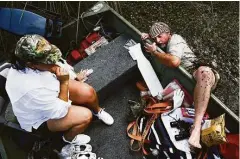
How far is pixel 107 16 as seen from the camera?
15.1 ft

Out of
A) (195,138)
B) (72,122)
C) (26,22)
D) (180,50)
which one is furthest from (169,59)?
(26,22)

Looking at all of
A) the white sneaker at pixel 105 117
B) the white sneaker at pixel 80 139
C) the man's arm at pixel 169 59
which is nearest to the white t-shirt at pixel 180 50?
the man's arm at pixel 169 59

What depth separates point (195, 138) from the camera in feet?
11.4

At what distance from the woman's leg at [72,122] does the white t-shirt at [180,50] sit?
0.99 meters

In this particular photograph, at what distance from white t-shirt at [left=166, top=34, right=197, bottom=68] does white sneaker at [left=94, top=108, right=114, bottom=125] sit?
2.84ft

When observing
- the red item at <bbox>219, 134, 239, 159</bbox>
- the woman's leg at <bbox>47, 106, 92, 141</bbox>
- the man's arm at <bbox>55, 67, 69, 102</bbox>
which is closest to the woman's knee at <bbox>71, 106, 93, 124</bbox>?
the woman's leg at <bbox>47, 106, 92, 141</bbox>

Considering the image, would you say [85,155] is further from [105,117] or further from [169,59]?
[169,59]

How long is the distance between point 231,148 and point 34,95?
5.55 feet

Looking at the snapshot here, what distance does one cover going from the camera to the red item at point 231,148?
134 inches

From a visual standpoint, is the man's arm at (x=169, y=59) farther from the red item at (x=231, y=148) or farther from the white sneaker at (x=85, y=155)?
the white sneaker at (x=85, y=155)

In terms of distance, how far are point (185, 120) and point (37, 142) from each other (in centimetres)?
138

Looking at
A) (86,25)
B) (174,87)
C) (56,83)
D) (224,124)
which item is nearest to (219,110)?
(224,124)

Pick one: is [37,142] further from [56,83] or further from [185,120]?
[185,120]

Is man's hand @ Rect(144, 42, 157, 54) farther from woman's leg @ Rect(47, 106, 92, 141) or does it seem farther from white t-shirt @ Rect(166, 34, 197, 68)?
woman's leg @ Rect(47, 106, 92, 141)
